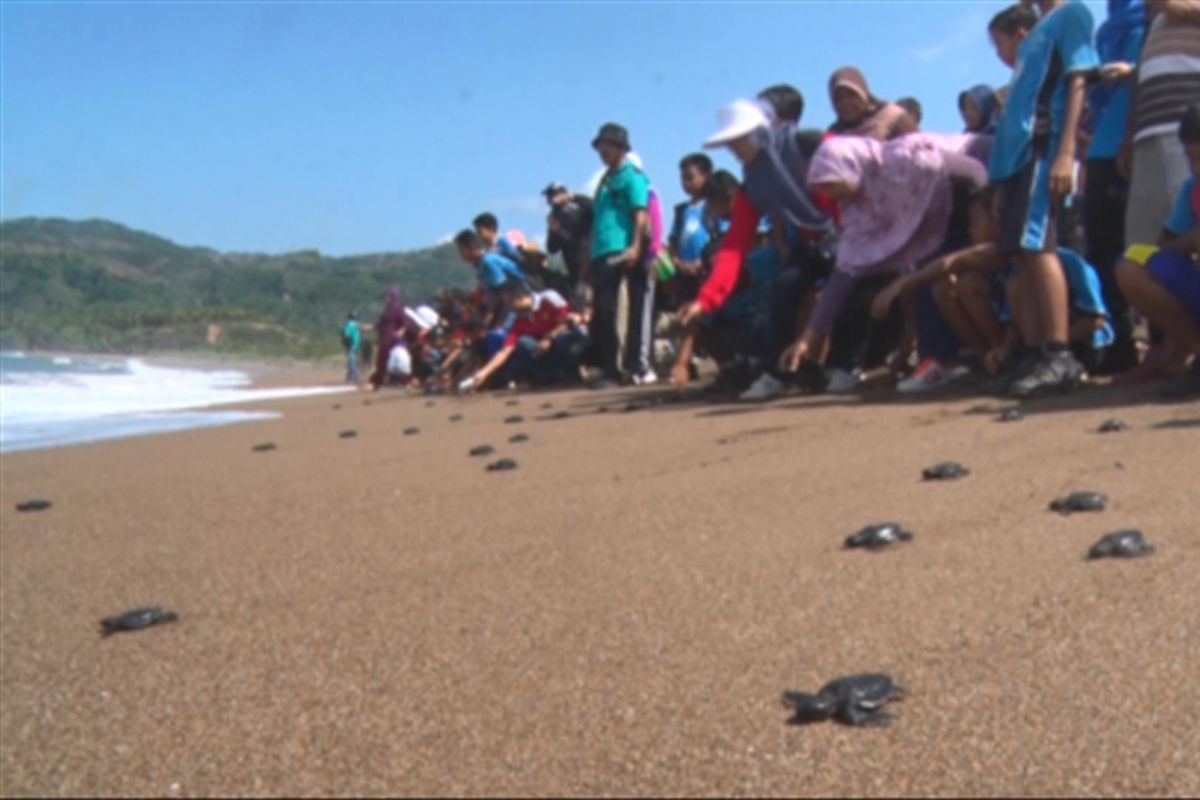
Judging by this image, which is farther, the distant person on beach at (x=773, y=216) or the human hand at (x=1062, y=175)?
the distant person on beach at (x=773, y=216)

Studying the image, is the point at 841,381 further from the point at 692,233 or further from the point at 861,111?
the point at 692,233

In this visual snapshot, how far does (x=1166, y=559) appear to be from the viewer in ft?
8.24

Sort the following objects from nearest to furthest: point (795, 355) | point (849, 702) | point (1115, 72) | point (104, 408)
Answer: point (849, 702) → point (1115, 72) → point (795, 355) → point (104, 408)

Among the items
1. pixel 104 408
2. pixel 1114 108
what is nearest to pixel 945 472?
pixel 1114 108

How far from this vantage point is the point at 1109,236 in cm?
609

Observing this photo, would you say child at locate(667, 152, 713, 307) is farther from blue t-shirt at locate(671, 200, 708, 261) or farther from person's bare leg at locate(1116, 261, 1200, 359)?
person's bare leg at locate(1116, 261, 1200, 359)

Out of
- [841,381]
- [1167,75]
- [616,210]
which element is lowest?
[841,381]

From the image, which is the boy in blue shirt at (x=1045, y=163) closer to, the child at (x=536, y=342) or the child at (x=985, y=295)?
the child at (x=985, y=295)

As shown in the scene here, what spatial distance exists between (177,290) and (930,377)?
10059 cm

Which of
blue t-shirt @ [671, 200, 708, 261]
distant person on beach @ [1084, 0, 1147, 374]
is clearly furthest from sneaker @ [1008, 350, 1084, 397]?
blue t-shirt @ [671, 200, 708, 261]

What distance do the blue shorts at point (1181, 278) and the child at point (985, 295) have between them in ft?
2.28

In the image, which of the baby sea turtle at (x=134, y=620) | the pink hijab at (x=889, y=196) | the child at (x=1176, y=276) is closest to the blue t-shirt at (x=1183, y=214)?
the child at (x=1176, y=276)

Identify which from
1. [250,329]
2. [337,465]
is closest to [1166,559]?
[337,465]

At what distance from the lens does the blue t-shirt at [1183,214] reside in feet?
16.8
